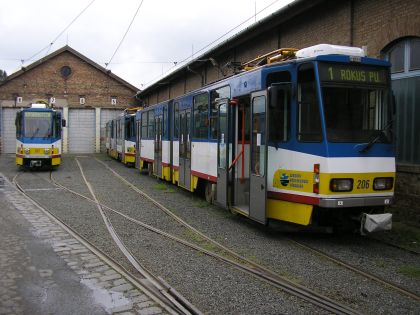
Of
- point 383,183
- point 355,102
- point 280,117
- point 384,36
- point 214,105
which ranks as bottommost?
point 383,183

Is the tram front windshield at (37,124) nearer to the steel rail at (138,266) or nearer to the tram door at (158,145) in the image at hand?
the tram door at (158,145)

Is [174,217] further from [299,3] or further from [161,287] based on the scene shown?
[299,3]

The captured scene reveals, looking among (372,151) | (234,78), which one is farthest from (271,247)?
(234,78)

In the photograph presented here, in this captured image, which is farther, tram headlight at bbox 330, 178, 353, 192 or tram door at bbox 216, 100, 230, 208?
tram door at bbox 216, 100, 230, 208

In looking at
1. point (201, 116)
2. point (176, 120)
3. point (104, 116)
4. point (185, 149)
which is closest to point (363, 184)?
point (201, 116)

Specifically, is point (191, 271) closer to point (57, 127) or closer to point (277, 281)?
point (277, 281)

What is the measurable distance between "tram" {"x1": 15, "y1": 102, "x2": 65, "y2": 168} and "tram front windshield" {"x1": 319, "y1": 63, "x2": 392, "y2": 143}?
1788cm

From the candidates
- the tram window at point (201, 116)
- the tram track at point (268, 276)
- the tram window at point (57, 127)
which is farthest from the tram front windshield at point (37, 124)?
the tram track at point (268, 276)

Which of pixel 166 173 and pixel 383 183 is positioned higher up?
pixel 383 183

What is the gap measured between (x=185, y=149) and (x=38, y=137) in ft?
37.6

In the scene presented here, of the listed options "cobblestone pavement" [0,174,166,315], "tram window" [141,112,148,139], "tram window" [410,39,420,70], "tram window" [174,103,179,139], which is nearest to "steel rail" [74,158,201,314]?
"cobblestone pavement" [0,174,166,315]

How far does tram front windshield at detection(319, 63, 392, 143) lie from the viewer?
752 centimetres

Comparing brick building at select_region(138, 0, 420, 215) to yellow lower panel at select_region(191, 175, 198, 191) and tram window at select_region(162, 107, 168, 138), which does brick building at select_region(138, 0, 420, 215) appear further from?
tram window at select_region(162, 107, 168, 138)

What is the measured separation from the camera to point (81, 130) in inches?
1786
